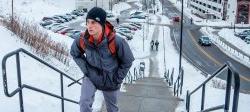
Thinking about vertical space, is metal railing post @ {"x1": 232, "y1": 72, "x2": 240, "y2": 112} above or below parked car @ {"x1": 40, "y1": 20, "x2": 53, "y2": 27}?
above

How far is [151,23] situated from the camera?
70.2 metres

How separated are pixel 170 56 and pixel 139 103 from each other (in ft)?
114

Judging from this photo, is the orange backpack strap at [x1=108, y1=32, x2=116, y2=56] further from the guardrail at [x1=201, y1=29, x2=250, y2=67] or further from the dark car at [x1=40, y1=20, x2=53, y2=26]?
the dark car at [x1=40, y1=20, x2=53, y2=26]

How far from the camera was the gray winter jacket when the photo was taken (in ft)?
18.6

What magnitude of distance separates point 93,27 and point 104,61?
485mm

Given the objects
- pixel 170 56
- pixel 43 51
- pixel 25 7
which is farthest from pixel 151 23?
pixel 43 51

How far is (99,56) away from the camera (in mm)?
5680

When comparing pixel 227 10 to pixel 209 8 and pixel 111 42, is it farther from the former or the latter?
pixel 111 42

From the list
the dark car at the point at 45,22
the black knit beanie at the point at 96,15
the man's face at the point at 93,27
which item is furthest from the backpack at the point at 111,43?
the dark car at the point at 45,22

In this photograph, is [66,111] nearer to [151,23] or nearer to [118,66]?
[118,66]

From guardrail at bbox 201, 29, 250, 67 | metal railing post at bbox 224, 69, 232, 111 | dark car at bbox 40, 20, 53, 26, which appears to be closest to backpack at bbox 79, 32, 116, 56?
metal railing post at bbox 224, 69, 232, 111

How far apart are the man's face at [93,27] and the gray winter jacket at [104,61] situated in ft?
0.44

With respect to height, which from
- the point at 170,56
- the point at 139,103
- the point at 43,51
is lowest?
the point at 170,56

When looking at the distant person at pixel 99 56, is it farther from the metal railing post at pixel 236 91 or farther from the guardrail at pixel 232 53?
the guardrail at pixel 232 53
